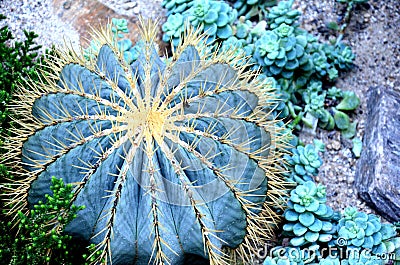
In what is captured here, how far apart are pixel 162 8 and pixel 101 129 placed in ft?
5.33

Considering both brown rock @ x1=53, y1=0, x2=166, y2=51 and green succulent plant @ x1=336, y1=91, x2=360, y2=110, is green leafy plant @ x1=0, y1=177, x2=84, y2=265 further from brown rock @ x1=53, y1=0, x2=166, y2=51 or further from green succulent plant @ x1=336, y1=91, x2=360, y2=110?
green succulent plant @ x1=336, y1=91, x2=360, y2=110

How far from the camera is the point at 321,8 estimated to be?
3.70 metres

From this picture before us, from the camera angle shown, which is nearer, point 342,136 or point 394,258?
point 394,258

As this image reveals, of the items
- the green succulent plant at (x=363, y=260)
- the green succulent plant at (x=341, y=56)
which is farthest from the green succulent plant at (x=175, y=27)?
the green succulent plant at (x=363, y=260)

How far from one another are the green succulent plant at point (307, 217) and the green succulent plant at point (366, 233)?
8 cm

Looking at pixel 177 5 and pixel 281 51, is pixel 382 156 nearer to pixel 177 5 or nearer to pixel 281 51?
pixel 281 51

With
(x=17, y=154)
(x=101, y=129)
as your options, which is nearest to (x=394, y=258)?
(x=101, y=129)

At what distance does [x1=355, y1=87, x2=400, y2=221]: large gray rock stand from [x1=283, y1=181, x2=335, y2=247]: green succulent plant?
361 mm

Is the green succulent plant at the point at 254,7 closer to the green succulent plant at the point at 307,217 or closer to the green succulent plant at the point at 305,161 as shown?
the green succulent plant at the point at 305,161

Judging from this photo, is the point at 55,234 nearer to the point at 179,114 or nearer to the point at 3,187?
the point at 3,187

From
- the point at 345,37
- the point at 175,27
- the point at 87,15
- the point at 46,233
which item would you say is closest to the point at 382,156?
the point at 345,37

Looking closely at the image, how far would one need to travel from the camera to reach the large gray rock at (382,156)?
2773 mm

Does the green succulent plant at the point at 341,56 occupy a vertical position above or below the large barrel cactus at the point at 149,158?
below

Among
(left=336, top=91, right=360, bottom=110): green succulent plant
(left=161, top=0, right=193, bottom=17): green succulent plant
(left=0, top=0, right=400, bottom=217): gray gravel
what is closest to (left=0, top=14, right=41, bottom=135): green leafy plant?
(left=0, top=0, right=400, bottom=217): gray gravel
